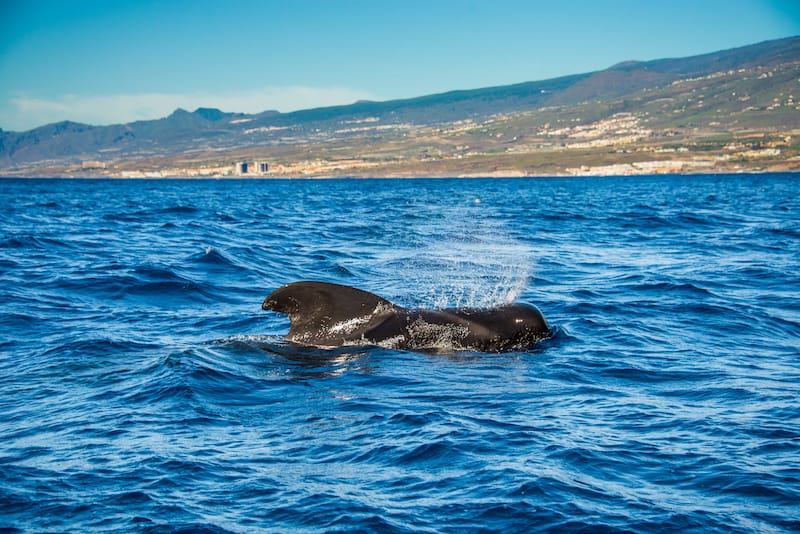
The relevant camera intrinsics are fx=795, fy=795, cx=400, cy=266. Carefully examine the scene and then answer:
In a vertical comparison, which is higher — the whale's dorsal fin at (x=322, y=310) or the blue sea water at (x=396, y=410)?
the whale's dorsal fin at (x=322, y=310)

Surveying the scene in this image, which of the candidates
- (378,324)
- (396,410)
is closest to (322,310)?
(378,324)

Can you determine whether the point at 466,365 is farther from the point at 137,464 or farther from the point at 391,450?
the point at 137,464

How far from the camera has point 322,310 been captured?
1420cm

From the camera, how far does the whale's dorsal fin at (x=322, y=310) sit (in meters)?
14.0

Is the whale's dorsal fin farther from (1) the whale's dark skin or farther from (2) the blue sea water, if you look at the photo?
(2) the blue sea water

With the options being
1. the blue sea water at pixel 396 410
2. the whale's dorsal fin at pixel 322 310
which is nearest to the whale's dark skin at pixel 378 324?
the whale's dorsal fin at pixel 322 310

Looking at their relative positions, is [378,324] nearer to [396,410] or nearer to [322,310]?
[322,310]

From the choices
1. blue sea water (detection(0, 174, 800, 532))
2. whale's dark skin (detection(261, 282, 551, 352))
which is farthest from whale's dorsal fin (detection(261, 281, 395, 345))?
blue sea water (detection(0, 174, 800, 532))

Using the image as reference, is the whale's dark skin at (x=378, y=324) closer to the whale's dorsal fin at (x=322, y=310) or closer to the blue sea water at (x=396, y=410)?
the whale's dorsal fin at (x=322, y=310)

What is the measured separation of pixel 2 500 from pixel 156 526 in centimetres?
168

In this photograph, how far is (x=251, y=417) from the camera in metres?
10.0

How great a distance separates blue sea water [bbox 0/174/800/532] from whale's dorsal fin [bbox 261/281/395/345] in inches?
24.0

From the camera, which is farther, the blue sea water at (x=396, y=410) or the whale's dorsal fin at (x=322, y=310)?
the whale's dorsal fin at (x=322, y=310)

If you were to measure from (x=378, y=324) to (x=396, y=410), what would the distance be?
4053 mm
